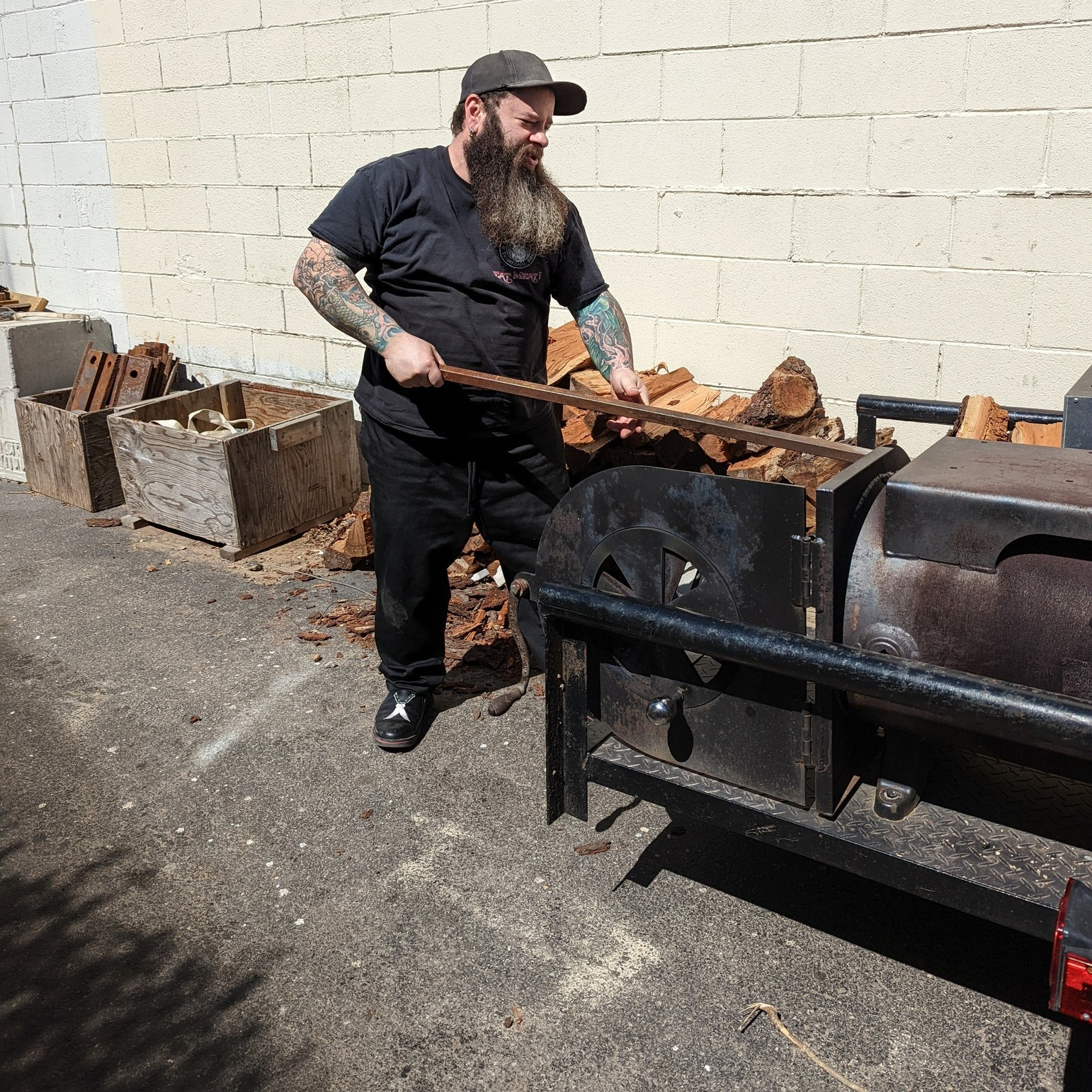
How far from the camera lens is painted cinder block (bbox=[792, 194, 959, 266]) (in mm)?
4258

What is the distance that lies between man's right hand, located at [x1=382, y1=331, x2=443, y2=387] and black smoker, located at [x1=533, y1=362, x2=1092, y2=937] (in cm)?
90

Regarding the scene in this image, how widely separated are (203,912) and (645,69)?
13.0 feet

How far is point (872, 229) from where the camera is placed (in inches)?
173

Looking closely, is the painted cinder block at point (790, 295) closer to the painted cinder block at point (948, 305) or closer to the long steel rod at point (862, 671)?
the painted cinder block at point (948, 305)

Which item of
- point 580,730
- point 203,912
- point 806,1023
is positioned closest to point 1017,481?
point 580,730

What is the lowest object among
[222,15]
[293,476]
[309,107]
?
[293,476]

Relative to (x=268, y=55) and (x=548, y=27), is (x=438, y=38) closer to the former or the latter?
(x=548, y=27)

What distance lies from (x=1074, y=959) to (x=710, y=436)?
2.90 meters

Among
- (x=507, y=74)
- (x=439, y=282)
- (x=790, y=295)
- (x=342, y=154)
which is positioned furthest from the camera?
(x=342, y=154)

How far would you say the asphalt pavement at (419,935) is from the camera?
7.89 ft

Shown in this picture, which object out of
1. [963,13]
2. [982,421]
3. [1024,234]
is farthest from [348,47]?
[982,421]

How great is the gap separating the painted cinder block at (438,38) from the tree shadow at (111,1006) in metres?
4.22

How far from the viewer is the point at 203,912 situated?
2.93 metres

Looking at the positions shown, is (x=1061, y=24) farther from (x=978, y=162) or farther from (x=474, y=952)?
(x=474, y=952)
